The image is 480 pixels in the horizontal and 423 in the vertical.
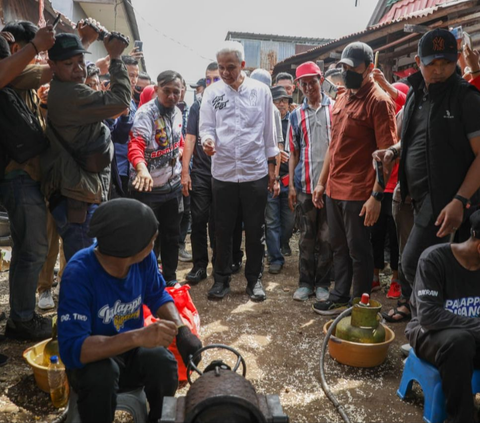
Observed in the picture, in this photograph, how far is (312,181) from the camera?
490 cm

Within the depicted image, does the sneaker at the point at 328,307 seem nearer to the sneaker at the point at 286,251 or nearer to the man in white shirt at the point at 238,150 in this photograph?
the man in white shirt at the point at 238,150

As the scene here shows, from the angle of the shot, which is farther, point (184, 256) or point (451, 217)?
point (184, 256)

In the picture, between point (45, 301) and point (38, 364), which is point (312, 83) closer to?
point (45, 301)

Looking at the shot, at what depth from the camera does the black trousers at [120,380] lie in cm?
206

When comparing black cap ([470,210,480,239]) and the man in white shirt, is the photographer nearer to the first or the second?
the man in white shirt

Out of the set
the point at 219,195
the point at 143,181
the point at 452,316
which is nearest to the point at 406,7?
the point at 219,195

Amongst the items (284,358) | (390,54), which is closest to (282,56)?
(390,54)

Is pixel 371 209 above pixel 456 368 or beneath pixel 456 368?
above

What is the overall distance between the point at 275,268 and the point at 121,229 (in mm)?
4087

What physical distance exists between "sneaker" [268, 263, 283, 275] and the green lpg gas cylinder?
8.17ft

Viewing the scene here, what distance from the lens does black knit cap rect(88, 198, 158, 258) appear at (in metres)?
2.07

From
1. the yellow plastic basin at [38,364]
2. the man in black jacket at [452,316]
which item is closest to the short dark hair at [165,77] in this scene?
the yellow plastic basin at [38,364]

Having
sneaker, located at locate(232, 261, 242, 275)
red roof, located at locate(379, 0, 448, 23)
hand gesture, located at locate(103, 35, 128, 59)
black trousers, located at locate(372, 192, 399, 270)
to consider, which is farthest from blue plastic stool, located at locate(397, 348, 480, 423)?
red roof, located at locate(379, 0, 448, 23)

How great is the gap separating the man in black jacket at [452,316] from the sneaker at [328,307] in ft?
5.12
